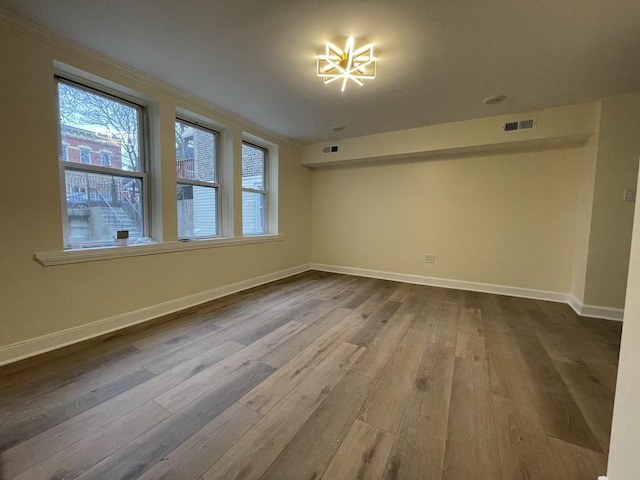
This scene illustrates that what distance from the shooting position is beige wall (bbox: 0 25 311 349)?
182cm

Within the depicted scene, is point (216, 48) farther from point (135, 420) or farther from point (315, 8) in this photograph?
point (135, 420)

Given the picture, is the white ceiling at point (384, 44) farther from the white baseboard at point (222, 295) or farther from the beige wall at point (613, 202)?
the white baseboard at point (222, 295)

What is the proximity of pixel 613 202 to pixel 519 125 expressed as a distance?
1.27 metres

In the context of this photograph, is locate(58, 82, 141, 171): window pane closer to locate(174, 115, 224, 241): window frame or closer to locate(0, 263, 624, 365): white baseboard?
locate(174, 115, 224, 241): window frame

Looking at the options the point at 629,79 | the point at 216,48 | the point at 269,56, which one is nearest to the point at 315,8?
the point at 269,56

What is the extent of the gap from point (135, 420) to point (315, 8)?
2.59 meters

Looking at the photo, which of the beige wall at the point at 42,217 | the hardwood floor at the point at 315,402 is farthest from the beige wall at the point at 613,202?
the beige wall at the point at 42,217

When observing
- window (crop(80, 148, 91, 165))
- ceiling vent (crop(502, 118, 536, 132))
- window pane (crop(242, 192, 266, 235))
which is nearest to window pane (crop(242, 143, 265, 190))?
window pane (crop(242, 192, 266, 235))

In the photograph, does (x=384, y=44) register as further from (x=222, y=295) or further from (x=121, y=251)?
(x=222, y=295)

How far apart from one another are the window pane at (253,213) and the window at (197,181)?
0.52 m

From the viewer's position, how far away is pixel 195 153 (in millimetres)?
3275

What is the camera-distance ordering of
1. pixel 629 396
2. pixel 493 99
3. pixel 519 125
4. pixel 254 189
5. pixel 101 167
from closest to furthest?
1. pixel 629 396
2. pixel 101 167
3. pixel 493 99
4. pixel 519 125
5. pixel 254 189

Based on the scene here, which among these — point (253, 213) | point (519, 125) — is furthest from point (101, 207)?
point (519, 125)

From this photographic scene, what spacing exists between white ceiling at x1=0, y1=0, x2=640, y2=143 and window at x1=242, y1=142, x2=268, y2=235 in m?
1.14
